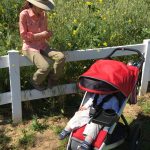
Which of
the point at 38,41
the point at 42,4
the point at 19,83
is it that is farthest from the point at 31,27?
the point at 19,83

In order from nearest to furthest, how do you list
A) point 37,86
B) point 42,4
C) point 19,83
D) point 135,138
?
point 135,138 → point 42,4 → point 19,83 → point 37,86

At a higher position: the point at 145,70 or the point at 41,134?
the point at 145,70

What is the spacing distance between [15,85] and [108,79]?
1.58 meters

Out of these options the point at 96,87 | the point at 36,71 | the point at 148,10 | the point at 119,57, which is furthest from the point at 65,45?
the point at 148,10

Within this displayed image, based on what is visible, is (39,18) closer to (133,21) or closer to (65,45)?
(65,45)

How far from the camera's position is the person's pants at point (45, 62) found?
565 cm

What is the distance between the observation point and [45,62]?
5645mm

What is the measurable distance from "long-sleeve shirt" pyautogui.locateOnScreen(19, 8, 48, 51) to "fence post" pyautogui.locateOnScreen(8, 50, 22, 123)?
23 cm

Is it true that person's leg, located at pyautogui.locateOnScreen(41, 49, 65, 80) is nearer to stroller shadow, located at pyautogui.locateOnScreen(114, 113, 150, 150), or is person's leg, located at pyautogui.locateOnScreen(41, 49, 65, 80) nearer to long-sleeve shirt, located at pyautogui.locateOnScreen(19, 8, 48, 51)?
long-sleeve shirt, located at pyautogui.locateOnScreen(19, 8, 48, 51)

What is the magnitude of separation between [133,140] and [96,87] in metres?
1.00

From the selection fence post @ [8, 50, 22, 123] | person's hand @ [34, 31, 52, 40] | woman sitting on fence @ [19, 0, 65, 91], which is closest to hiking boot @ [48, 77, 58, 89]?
woman sitting on fence @ [19, 0, 65, 91]

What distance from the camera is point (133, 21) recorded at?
7.69m

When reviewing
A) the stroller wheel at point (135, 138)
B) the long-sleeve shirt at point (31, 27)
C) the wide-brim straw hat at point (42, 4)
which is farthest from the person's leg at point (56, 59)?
the stroller wheel at point (135, 138)

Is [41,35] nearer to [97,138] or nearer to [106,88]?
[106,88]
